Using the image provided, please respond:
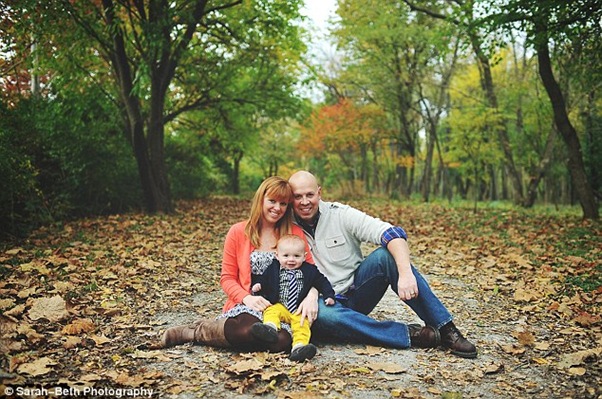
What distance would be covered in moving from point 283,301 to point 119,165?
33.6ft

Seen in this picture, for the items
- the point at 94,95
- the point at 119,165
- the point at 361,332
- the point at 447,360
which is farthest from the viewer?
the point at 94,95

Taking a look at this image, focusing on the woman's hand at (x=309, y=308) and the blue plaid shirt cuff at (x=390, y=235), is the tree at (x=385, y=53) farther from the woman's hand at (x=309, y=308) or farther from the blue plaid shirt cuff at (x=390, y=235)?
the woman's hand at (x=309, y=308)

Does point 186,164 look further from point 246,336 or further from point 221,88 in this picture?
point 246,336

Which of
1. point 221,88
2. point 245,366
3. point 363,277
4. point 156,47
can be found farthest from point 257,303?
point 221,88

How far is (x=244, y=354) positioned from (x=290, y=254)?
31.7 inches

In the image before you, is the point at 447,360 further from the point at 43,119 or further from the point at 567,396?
the point at 43,119

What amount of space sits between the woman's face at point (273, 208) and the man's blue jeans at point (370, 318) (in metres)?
0.77

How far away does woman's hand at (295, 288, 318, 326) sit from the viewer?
3.52 m

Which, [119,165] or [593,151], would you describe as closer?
[119,165]

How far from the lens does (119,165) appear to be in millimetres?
12594

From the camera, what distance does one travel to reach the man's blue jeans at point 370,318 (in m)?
3.66

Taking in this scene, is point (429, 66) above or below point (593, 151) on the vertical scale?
above

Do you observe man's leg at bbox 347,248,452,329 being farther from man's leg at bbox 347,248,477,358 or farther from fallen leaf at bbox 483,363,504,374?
fallen leaf at bbox 483,363,504,374

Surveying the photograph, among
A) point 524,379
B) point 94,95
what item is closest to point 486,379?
point 524,379
